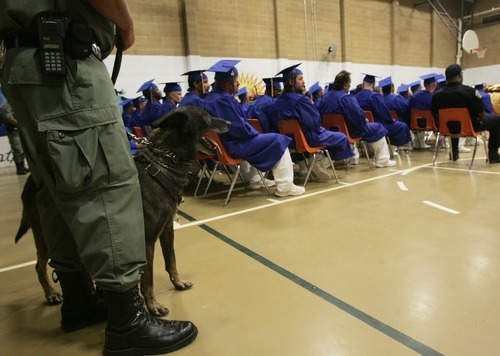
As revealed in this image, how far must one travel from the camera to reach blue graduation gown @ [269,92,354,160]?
4.76 m

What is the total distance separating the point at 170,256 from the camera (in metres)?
2.20

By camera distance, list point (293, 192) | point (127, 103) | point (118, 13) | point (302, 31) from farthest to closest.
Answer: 1. point (302, 31)
2. point (127, 103)
3. point (293, 192)
4. point (118, 13)

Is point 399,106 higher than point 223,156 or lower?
higher

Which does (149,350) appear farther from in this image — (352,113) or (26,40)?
(352,113)

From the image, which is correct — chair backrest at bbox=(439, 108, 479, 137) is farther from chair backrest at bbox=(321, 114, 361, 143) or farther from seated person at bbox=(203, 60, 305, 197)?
seated person at bbox=(203, 60, 305, 197)

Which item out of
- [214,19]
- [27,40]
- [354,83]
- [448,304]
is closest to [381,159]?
[448,304]

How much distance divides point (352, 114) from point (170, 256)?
14.6 feet

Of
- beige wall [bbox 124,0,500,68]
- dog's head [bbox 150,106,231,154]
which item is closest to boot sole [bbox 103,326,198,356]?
dog's head [bbox 150,106,231,154]

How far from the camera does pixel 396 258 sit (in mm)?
2504

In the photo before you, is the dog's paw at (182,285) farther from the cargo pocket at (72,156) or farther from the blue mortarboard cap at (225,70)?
the blue mortarboard cap at (225,70)

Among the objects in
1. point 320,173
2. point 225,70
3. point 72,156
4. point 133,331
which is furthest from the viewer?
point 320,173

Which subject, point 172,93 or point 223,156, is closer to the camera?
point 223,156

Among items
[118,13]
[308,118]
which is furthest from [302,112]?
[118,13]

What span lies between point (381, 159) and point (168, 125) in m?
5.16
